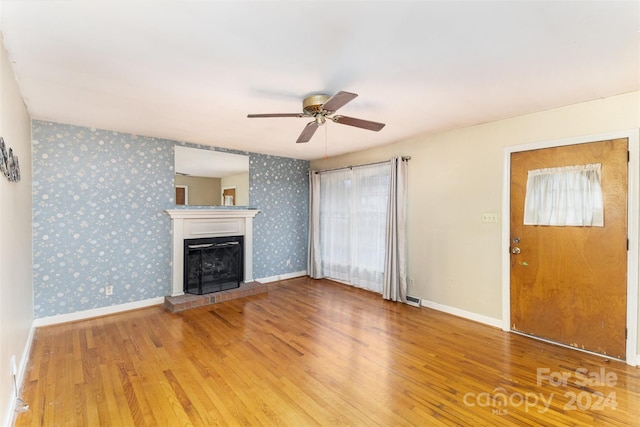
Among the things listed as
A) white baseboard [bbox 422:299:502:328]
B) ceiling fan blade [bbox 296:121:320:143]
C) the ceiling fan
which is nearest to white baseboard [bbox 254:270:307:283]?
white baseboard [bbox 422:299:502:328]

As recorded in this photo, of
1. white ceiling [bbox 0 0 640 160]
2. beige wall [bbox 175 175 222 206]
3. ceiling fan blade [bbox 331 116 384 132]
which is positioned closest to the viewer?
white ceiling [bbox 0 0 640 160]

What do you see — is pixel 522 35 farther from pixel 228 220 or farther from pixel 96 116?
pixel 228 220

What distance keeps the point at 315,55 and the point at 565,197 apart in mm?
2758

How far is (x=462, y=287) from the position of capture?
3.62 m

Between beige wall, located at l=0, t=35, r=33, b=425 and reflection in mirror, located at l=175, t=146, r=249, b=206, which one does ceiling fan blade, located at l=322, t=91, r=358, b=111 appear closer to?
beige wall, located at l=0, t=35, r=33, b=425

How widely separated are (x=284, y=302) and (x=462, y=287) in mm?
2410

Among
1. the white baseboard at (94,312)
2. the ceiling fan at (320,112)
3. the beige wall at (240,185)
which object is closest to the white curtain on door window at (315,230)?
the beige wall at (240,185)

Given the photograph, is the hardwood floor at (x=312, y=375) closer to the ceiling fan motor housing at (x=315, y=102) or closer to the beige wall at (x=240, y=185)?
the beige wall at (x=240, y=185)

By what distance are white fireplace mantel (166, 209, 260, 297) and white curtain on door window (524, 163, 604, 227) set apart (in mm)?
3910

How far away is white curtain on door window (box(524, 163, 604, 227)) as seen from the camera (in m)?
2.68

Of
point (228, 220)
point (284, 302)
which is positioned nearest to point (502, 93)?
point (284, 302)

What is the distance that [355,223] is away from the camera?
4926 millimetres

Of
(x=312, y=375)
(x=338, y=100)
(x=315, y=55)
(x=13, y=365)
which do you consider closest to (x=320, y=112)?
(x=338, y=100)

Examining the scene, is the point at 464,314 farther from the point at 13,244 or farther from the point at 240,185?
the point at 13,244
